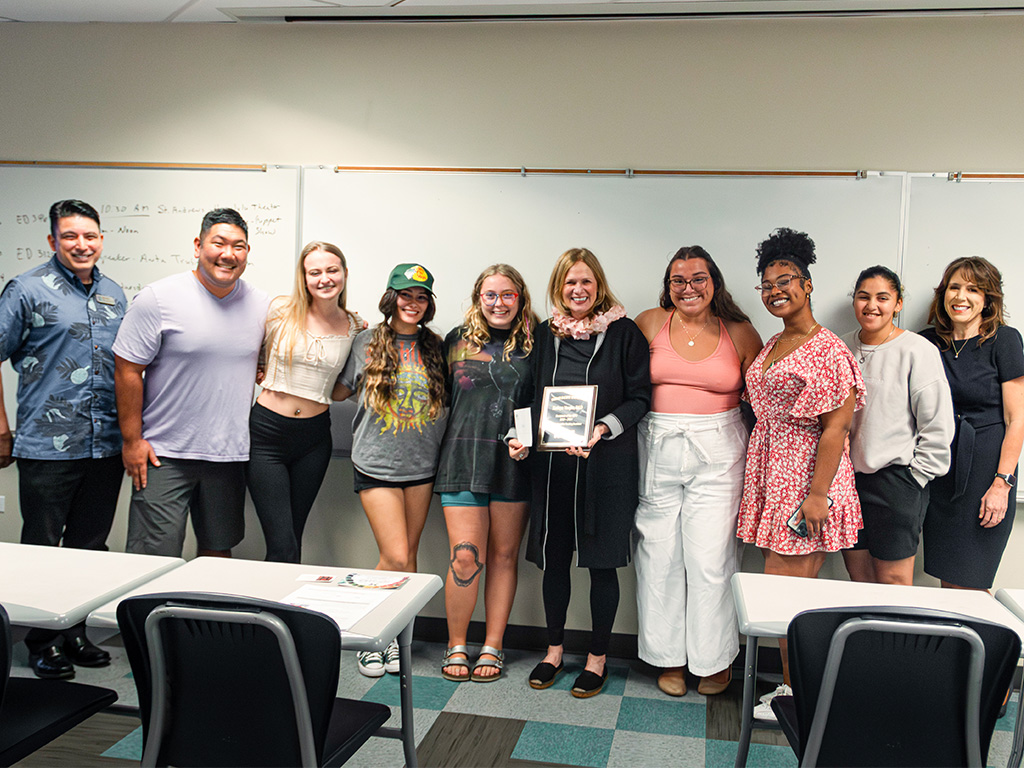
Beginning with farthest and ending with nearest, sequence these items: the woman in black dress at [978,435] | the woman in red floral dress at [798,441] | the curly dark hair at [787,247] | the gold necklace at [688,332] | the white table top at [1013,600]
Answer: the curly dark hair at [787,247], the gold necklace at [688,332], the woman in black dress at [978,435], the woman in red floral dress at [798,441], the white table top at [1013,600]

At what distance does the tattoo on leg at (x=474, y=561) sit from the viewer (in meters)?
3.24

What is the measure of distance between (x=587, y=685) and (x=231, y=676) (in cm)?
180

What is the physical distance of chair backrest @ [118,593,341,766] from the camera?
5.21 ft

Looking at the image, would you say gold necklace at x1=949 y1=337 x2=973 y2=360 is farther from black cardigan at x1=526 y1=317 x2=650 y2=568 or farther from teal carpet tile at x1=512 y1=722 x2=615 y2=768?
teal carpet tile at x1=512 y1=722 x2=615 y2=768

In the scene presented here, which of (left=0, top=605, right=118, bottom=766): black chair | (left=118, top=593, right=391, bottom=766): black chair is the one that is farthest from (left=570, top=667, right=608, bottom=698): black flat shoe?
(left=0, top=605, right=118, bottom=766): black chair

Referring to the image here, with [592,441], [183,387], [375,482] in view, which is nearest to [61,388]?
[183,387]

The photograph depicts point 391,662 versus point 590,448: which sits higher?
point 590,448

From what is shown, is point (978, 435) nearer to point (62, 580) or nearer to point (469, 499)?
point (469, 499)

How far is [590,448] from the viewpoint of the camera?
2986 millimetres

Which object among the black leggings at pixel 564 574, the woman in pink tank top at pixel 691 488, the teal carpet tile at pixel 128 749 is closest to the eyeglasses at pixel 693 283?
the woman in pink tank top at pixel 691 488

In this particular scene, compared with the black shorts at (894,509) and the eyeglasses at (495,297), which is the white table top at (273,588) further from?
the black shorts at (894,509)

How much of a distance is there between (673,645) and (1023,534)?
154 cm

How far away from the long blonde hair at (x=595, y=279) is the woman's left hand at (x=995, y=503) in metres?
1.59

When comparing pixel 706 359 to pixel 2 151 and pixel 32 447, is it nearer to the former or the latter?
pixel 32 447
